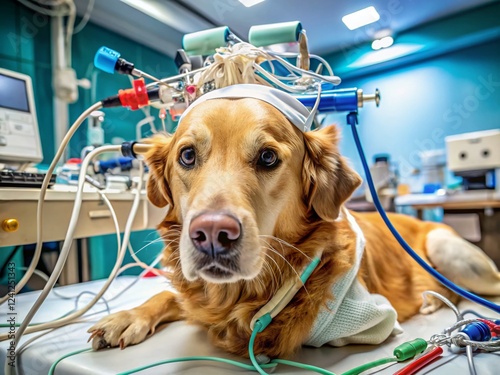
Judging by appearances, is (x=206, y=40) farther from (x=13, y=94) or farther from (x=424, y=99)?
(x=424, y=99)

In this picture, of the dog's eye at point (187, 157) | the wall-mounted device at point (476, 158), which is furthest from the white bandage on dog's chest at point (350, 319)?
the wall-mounted device at point (476, 158)

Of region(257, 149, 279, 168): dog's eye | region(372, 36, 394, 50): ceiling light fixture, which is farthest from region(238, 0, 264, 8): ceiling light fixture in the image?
region(257, 149, 279, 168): dog's eye

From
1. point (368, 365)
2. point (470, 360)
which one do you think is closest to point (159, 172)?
point (368, 365)

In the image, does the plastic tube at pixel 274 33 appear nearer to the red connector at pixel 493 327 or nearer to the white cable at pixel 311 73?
the white cable at pixel 311 73

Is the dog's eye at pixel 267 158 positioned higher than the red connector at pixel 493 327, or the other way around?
the dog's eye at pixel 267 158

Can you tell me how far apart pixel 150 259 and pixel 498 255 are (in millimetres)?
2580

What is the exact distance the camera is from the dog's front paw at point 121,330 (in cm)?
68

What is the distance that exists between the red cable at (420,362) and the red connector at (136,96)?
2.89ft

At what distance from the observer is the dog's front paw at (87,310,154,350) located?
2.23ft

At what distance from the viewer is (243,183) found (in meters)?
0.64

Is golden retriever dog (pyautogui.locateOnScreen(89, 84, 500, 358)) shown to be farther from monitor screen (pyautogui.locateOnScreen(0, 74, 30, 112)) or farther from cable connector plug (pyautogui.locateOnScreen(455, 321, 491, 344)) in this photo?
monitor screen (pyautogui.locateOnScreen(0, 74, 30, 112))

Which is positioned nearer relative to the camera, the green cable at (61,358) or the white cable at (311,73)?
the green cable at (61,358)

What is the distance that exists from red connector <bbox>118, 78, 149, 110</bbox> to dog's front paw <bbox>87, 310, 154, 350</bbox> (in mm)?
574

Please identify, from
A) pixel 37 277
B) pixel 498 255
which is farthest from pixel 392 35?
pixel 498 255
